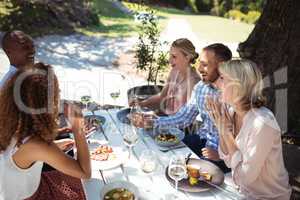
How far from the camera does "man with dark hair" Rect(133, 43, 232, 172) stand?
341 centimetres

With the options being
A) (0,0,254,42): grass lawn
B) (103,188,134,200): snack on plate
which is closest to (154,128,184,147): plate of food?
(103,188,134,200): snack on plate

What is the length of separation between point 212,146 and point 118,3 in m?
16.6

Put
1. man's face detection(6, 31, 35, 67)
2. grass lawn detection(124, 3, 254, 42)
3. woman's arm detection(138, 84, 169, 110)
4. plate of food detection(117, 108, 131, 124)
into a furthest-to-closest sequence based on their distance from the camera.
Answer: grass lawn detection(124, 3, 254, 42)
woman's arm detection(138, 84, 169, 110)
man's face detection(6, 31, 35, 67)
plate of food detection(117, 108, 131, 124)

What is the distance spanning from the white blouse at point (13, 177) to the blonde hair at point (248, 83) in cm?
148

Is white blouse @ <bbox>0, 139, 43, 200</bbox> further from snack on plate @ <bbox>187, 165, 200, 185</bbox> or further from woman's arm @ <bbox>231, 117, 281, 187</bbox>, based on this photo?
A: woman's arm @ <bbox>231, 117, 281, 187</bbox>

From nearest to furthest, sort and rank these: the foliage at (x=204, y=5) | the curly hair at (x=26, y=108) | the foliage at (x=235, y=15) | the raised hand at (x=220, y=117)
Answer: the curly hair at (x=26, y=108), the raised hand at (x=220, y=117), the foliage at (x=235, y=15), the foliage at (x=204, y=5)

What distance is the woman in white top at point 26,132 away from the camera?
7.47ft

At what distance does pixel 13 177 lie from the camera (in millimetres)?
2348

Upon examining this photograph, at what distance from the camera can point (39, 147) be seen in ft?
7.55

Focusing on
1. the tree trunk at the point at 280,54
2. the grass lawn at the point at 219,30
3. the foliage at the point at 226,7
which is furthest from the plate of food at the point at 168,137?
the foliage at the point at 226,7

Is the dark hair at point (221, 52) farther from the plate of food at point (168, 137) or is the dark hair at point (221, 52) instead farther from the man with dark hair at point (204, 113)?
the plate of food at point (168, 137)

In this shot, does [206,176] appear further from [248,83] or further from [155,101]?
[155,101]

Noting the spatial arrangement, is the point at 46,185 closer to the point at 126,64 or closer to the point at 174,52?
the point at 174,52

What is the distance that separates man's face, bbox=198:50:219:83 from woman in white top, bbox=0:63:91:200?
1578 mm
